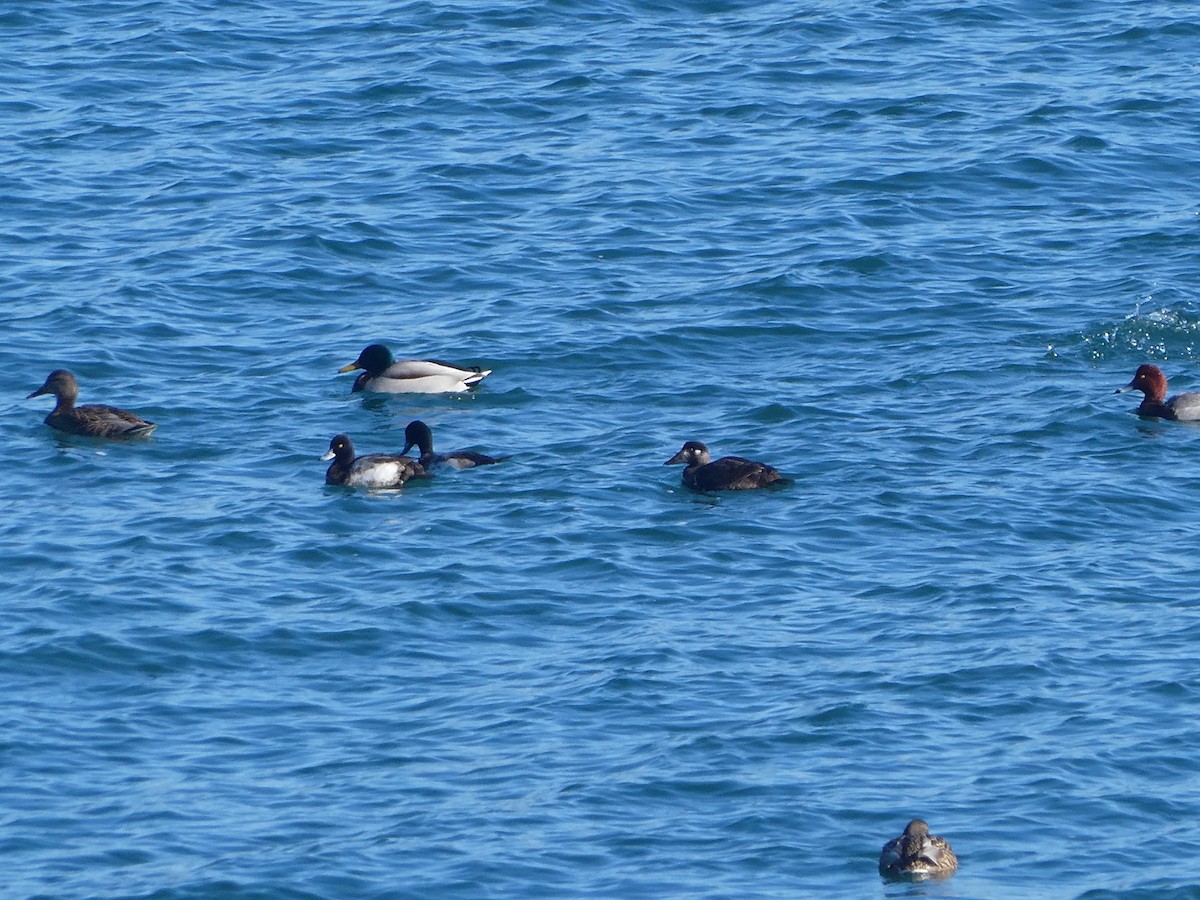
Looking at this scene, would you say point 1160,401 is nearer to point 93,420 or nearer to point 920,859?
point 920,859

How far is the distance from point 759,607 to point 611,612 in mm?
994

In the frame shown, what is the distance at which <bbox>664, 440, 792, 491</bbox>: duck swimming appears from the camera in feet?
55.9

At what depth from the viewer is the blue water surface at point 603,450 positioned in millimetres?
12375

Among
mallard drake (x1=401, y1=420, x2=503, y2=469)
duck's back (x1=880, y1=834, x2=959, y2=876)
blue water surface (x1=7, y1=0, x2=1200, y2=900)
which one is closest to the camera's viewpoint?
duck's back (x1=880, y1=834, x2=959, y2=876)

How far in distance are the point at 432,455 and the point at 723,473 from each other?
2710 millimetres

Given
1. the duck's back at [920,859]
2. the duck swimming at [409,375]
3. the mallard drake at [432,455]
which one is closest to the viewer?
the duck's back at [920,859]

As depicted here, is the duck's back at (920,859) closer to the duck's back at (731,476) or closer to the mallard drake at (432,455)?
the duck's back at (731,476)

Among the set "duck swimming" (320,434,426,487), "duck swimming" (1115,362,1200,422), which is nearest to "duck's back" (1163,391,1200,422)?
"duck swimming" (1115,362,1200,422)

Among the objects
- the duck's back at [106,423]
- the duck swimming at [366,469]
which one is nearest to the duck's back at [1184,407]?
the duck swimming at [366,469]

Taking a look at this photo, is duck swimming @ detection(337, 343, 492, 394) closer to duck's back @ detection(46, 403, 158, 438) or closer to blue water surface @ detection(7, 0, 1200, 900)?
blue water surface @ detection(7, 0, 1200, 900)

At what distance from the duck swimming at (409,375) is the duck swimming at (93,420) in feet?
7.29

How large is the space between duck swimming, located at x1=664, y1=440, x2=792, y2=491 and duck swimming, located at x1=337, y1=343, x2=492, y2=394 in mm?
3229

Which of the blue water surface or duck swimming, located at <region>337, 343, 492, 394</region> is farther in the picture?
duck swimming, located at <region>337, 343, 492, 394</region>

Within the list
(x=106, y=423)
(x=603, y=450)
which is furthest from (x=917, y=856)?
(x=106, y=423)
